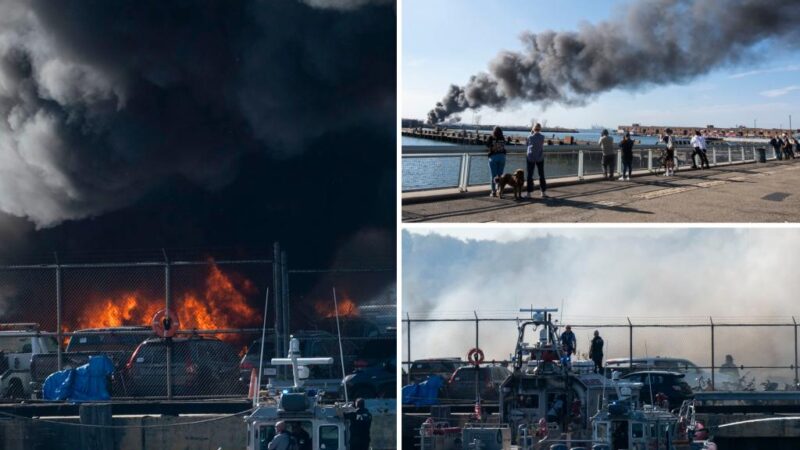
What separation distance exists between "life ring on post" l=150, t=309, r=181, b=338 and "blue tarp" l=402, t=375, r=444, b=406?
3.34 metres

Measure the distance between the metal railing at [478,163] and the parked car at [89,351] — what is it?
4458 millimetres

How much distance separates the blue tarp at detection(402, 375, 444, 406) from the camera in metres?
14.5

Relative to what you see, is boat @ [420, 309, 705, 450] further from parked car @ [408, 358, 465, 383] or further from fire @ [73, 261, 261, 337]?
fire @ [73, 261, 261, 337]

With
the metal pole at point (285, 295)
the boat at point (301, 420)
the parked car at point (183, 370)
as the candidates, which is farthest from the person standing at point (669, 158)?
the boat at point (301, 420)

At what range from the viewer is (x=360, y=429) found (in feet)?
37.9

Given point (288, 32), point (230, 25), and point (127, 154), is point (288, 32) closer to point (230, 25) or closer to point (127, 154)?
point (230, 25)

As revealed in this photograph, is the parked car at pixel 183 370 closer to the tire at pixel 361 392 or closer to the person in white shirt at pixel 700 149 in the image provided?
the tire at pixel 361 392

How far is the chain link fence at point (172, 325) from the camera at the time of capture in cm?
1445

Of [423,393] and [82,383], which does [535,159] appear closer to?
[423,393]

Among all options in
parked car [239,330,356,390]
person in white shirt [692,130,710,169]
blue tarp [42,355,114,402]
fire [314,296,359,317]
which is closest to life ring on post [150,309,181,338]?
blue tarp [42,355,114,402]

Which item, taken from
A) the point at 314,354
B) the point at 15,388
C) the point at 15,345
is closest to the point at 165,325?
the point at 314,354

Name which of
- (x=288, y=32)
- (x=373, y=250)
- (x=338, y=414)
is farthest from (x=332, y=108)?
(x=338, y=414)

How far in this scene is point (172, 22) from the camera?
20156mm

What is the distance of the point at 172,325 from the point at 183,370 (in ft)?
2.54
